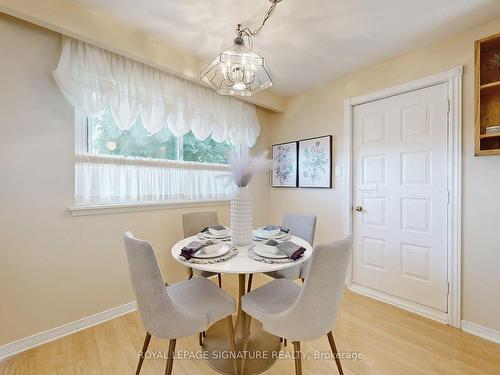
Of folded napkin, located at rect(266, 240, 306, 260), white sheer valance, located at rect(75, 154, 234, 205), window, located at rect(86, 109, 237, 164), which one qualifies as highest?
window, located at rect(86, 109, 237, 164)

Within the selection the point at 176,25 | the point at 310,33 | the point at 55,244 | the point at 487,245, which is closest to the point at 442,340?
the point at 487,245

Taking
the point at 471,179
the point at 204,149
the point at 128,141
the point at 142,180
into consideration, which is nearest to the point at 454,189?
the point at 471,179

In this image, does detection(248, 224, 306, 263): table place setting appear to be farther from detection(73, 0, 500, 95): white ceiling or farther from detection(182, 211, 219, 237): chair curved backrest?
detection(73, 0, 500, 95): white ceiling

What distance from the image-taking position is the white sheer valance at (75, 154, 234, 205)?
193 centimetres

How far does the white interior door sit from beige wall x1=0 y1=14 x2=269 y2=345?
2627mm

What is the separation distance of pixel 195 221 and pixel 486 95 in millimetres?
2714

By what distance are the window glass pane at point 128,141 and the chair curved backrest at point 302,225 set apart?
4.71 feet

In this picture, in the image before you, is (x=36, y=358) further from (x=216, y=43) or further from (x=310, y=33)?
(x=310, y=33)

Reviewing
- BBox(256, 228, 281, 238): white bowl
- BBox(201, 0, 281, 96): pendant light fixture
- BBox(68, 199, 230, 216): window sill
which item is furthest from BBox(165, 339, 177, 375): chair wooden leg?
BBox(201, 0, 281, 96): pendant light fixture

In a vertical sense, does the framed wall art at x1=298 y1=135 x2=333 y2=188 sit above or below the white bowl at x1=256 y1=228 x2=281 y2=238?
above

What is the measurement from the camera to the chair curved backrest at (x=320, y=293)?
1.07 meters

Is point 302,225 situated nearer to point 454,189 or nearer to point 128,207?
point 454,189

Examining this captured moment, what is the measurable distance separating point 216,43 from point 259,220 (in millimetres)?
2314

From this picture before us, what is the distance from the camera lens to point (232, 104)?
9.77 feet
